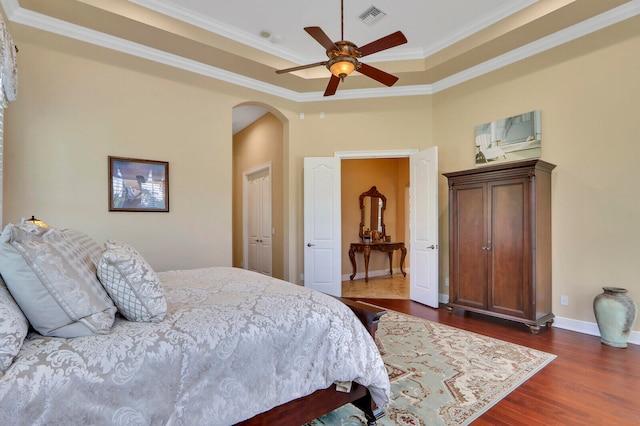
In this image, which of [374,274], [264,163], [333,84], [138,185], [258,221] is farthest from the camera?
[374,274]

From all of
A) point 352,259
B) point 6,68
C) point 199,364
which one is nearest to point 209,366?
point 199,364

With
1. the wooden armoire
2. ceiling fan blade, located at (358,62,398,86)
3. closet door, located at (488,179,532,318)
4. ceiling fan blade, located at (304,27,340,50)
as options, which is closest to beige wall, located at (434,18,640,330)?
the wooden armoire

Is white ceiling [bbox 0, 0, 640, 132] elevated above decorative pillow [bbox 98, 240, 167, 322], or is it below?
above

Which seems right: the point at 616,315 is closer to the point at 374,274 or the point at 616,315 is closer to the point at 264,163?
the point at 374,274

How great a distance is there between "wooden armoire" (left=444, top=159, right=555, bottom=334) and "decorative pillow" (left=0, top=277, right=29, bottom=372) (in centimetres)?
396

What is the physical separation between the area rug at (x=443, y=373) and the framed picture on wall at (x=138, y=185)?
3022 millimetres

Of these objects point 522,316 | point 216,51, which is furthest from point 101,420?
point 216,51

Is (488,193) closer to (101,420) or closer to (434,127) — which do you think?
(434,127)

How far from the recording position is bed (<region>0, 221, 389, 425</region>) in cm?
107

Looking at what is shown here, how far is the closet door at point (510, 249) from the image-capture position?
3.44 meters

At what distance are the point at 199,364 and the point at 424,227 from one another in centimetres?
396

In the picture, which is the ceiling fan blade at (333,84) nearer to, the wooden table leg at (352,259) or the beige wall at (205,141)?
the beige wall at (205,141)

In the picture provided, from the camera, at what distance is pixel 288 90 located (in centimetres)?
510

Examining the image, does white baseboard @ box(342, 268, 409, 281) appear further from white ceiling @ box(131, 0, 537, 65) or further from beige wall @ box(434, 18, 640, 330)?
white ceiling @ box(131, 0, 537, 65)
